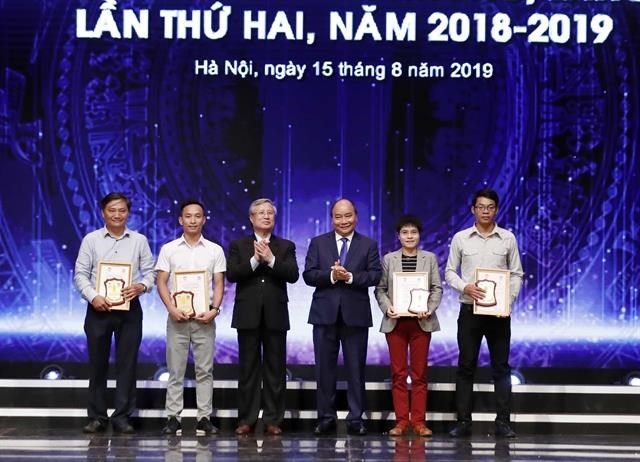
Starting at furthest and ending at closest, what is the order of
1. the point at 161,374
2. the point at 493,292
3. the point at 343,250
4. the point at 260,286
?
1. the point at 161,374
2. the point at 343,250
3. the point at 260,286
4. the point at 493,292

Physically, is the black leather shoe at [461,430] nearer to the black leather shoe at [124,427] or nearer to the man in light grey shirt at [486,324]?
the man in light grey shirt at [486,324]

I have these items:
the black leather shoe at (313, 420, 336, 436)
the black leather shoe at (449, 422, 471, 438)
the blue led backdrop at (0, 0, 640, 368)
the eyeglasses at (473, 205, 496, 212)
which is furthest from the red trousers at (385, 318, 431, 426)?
the blue led backdrop at (0, 0, 640, 368)

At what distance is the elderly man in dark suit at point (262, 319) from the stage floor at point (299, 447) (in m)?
0.19

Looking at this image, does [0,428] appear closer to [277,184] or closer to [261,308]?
[261,308]

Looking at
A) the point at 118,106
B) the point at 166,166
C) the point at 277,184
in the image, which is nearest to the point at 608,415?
the point at 277,184

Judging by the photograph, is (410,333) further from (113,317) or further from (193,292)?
(113,317)

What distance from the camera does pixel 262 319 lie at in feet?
23.0

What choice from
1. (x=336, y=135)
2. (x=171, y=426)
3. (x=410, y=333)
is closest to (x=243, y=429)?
(x=171, y=426)

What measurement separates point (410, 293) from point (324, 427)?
1.09m

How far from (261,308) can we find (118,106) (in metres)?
2.42

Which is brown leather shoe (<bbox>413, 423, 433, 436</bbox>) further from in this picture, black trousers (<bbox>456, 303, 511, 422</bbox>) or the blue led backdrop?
the blue led backdrop

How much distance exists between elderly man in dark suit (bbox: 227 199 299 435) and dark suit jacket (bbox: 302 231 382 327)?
18cm

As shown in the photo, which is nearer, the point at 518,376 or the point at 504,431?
the point at 504,431

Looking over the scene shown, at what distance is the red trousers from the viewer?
7.06m
